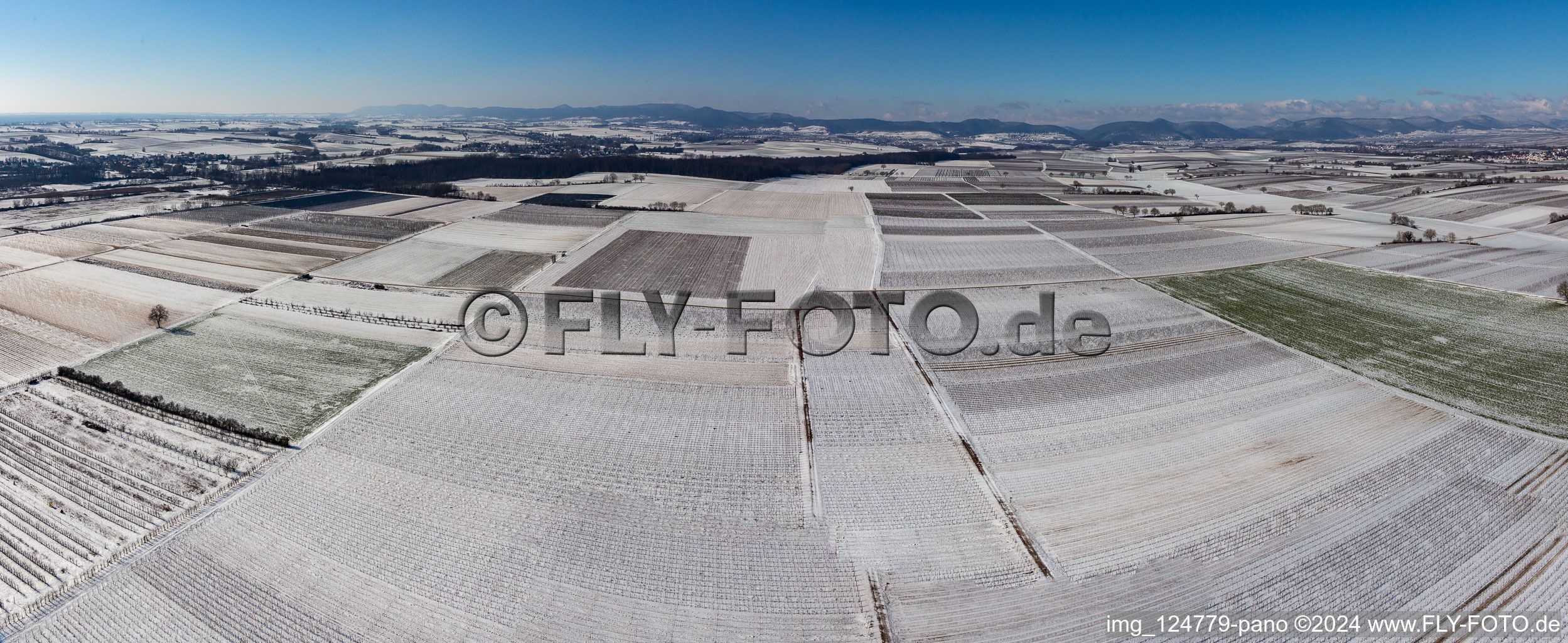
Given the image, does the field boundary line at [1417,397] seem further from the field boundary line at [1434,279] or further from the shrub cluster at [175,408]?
the shrub cluster at [175,408]

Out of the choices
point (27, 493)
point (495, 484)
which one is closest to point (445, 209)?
point (27, 493)

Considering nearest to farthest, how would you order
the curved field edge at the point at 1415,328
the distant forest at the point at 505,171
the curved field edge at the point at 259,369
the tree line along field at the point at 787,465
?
1. the tree line along field at the point at 787,465
2. the curved field edge at the point at 259,369
3. the curved field edge at the point at 1415,328
4. the distant forest at the point at 505,171

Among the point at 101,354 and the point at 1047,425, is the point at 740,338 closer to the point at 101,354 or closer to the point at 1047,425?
the point at 1047,425

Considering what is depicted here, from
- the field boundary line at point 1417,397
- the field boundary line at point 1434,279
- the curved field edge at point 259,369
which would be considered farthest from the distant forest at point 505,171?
the field boundary line at point 1417,397

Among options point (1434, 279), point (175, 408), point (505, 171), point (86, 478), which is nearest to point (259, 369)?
point (175, 408)

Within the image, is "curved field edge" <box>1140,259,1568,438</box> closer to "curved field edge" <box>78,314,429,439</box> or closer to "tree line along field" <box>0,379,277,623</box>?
"curved field edge" <box>78,314,429,439</box>
